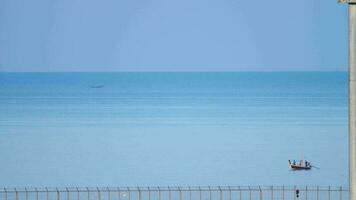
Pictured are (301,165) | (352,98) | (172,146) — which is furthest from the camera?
(172,146)

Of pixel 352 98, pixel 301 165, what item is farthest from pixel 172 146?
pixel 352 98

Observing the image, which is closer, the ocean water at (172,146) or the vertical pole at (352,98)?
the vertical pole at (352,98)

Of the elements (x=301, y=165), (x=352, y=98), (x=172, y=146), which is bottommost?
(x=352, y=98)

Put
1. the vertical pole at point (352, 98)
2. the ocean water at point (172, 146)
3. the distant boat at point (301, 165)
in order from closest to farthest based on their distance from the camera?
the vertical pole at point (352, 98) < the ocean water at point (172, 146) < the distant boat at point (301, 165)

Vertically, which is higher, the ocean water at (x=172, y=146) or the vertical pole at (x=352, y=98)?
the ocean water at (x=172, y=146)

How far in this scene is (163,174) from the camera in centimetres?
4925

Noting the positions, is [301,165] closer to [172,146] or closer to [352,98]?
[172,146]

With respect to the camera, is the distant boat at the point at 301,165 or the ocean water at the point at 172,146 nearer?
the ocean water at the point at 172,146

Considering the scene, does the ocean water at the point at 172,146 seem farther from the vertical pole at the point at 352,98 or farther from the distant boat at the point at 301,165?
the vertical pole at the point at 352,98

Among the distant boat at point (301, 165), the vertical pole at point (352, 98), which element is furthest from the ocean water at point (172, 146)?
the vertical pole at point (352, 98)

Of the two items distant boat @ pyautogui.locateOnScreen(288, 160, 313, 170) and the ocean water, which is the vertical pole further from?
distant boat @ pyautogui.locateOnScreen(288, 160, 313, 170)

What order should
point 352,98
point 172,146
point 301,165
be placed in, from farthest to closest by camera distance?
point 172,146 → point 301,165 → point 352,98

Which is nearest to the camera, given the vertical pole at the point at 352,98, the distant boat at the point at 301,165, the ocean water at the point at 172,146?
the vertical pole at the point at 352,98

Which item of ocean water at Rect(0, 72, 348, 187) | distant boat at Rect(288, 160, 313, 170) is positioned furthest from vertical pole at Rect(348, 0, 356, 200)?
distant boat at Rect(288, 160, 313, 170)
